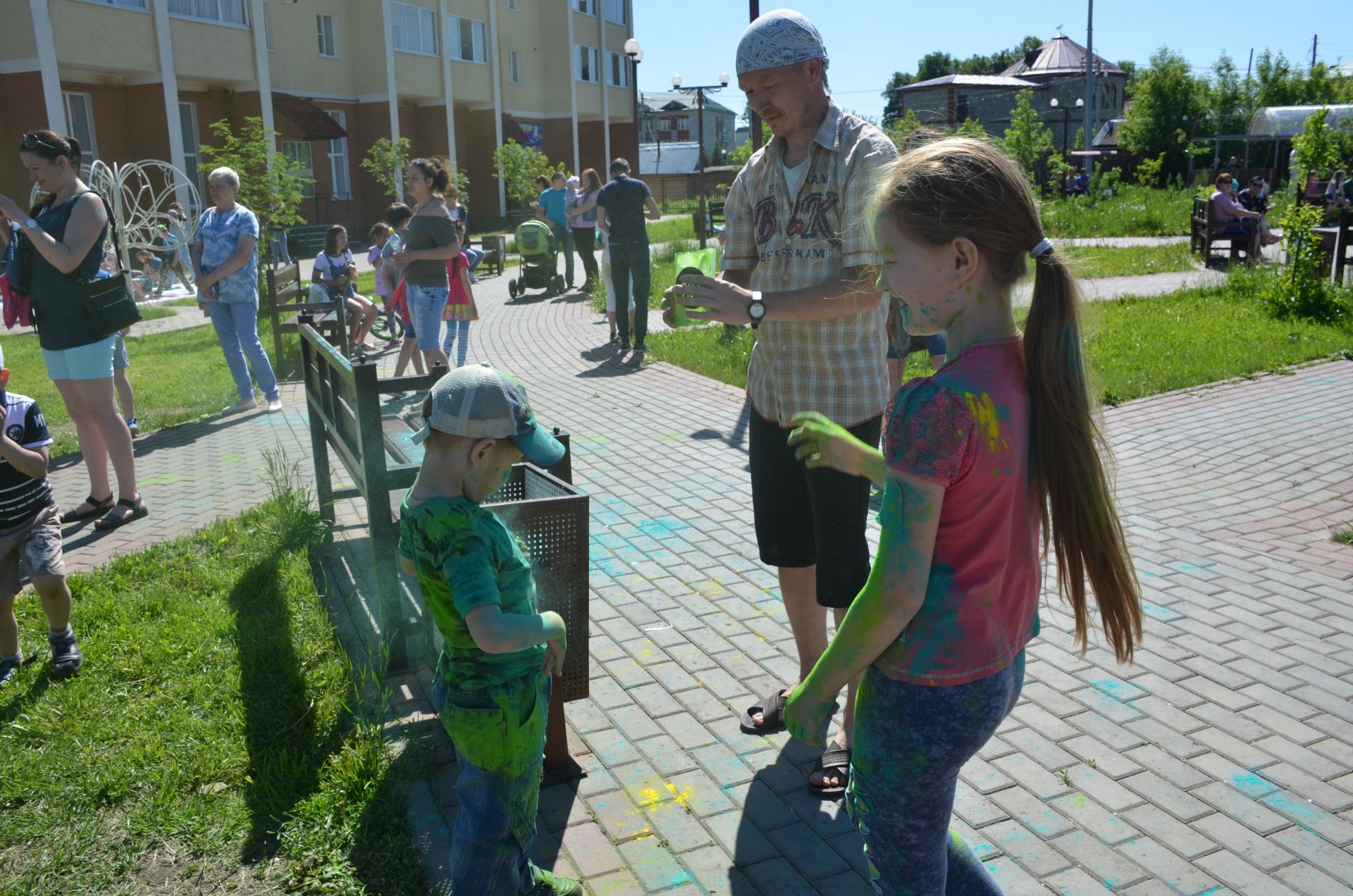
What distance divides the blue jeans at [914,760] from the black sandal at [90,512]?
5676mm

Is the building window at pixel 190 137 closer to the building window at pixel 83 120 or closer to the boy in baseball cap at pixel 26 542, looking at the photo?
the building window at pixel 83 120

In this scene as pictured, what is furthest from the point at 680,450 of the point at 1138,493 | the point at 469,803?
the point at 469,803

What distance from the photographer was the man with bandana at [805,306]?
9.86ft

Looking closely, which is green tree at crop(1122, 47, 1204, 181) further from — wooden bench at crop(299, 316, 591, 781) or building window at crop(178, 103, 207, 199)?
wooden bench at crop(299, 316, 591, 781)

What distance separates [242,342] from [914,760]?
8250mm

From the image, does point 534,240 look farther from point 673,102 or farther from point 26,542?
point 673,102

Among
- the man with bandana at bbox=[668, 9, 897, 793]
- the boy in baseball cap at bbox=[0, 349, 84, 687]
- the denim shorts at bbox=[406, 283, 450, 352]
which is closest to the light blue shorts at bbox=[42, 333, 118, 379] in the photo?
the boy in baseball cap at bbox=[0, 349, 84, 687]

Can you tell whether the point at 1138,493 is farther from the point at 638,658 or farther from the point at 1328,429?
the point at 638,658

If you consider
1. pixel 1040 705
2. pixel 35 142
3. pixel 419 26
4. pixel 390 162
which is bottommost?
pixel 1040 705

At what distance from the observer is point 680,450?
752 cm

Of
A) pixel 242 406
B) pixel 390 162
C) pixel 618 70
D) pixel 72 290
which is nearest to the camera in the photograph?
pixel 72 290

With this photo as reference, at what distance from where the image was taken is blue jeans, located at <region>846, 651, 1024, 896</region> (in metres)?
1.84

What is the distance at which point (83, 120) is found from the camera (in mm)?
25969

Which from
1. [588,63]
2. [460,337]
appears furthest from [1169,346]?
[588,63]
